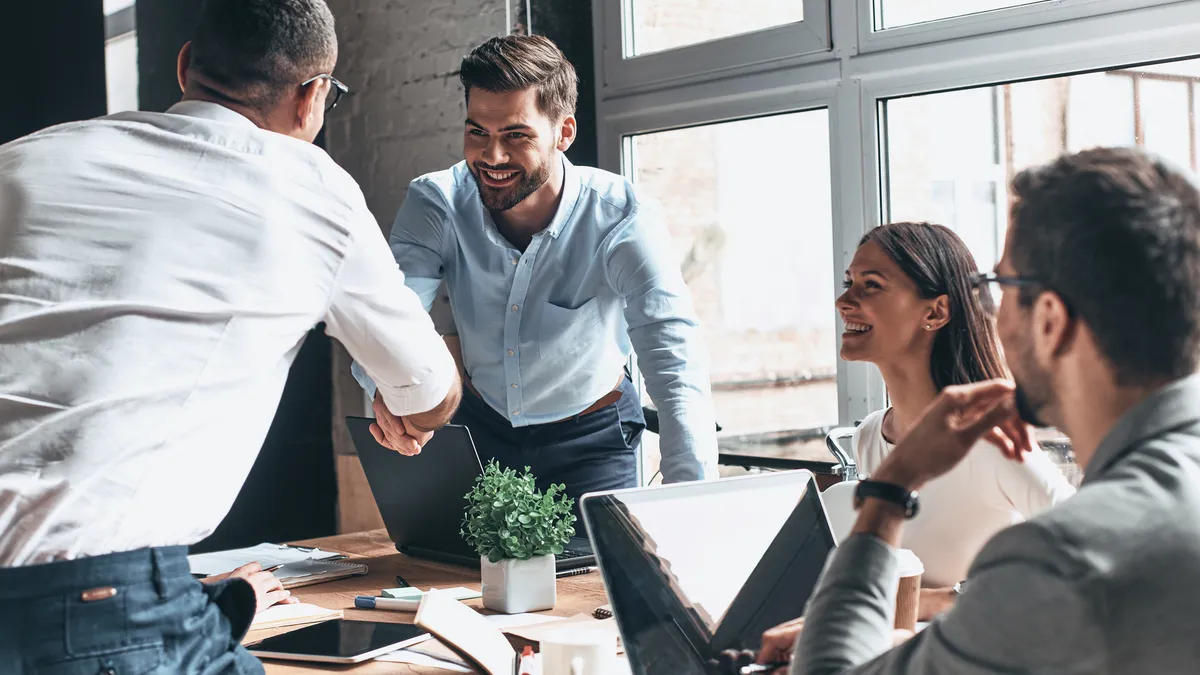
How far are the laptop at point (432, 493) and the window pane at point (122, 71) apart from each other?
2.11 meters

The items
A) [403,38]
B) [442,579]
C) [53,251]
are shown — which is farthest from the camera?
[403,38]

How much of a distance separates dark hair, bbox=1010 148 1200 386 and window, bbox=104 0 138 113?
355cm

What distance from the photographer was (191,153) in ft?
4.62

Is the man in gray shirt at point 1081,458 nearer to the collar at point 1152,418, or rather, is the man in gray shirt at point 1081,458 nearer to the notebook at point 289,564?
the collar at point 1152,418

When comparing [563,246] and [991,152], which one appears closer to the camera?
[563,246]

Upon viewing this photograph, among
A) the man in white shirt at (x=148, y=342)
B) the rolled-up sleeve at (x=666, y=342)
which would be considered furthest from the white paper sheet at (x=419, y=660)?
the rolled-up sleeve at (x=666, y=342)

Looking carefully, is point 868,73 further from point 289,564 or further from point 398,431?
point 289,564

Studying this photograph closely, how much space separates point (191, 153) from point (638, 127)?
2.45 meters

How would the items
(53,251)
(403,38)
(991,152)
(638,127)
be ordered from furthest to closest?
1. (403,38)
2. (638,127)
3. (991,152)
4. (53,251)

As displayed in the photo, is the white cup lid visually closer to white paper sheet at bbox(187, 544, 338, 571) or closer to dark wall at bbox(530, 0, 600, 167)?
white paper sheet at bbox(187, 544, 338, 571)

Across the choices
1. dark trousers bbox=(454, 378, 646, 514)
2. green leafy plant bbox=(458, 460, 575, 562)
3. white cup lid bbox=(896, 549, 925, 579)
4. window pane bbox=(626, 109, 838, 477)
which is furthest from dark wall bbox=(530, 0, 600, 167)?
white cup lid bbox=(896, 549, 925, 579)

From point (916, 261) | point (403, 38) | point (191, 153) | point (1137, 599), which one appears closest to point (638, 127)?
point (403, 38)

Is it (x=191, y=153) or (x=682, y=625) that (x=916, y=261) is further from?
(x=191, y=153)

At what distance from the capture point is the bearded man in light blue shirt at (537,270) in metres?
2.62
